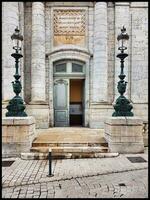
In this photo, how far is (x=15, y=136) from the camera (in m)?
8.44

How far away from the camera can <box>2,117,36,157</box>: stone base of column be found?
8359 mm

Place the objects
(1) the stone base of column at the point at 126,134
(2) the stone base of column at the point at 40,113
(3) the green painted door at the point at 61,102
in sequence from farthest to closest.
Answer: (3) the green painted door at the point at 61,102 → (2) the stone base of column at the point at 40,113 → (1) the stone base of column at the point at 126,134

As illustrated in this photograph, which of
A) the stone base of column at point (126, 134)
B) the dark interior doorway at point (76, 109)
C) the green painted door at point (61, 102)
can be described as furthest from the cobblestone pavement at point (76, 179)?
the dark interior doorway at point (76, 109)

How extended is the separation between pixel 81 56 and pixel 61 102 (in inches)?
117

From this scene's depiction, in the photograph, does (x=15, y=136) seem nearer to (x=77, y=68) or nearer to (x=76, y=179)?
(x=76, y=179)

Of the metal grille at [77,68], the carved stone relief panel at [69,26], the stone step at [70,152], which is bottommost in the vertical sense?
the stone step at [70,152]

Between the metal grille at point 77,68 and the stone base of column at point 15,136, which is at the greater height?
the metal grille at point 77,68

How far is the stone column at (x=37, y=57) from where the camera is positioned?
1320cm

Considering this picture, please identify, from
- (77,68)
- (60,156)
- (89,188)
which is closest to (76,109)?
(77,68)

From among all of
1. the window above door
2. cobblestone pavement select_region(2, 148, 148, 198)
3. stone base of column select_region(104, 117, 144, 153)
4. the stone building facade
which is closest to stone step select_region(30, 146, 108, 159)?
cobblestone pavement select_region(2, 148, 148, 198)

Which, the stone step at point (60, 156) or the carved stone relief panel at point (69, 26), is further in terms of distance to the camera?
the carved stone relief panel at point (69, 26)

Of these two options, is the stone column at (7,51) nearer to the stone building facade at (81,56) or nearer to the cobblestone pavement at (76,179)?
the stone building facade at (81,56)

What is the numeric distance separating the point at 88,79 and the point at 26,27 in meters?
4.79

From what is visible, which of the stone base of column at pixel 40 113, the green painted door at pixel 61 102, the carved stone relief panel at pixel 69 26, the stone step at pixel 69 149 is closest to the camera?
the stone step at pixel 69 149
